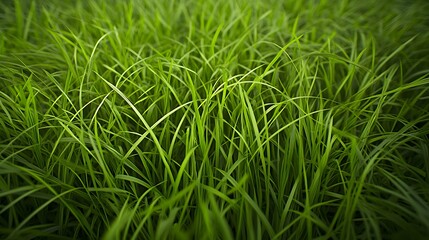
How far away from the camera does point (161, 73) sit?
107 cm

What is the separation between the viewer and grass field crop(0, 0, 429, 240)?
0.80m

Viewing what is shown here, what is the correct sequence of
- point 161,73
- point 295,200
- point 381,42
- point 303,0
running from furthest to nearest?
point 303,0 → point 381,42 → point 161,73 → point 295,200

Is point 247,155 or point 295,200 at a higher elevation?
point 247,155

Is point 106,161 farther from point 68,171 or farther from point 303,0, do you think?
point 303,0

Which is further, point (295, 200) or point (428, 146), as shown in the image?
point (428, 146)

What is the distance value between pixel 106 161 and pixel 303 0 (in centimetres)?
160

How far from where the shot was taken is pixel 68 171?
0.93 m

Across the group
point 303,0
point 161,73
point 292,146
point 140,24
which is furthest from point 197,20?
point 292,146

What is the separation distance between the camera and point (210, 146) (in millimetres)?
1018

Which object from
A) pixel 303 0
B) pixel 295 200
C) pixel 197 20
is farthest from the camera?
pixel 303 0

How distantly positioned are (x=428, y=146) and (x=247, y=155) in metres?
0.53

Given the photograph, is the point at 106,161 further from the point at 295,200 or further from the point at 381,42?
the point at 381,42

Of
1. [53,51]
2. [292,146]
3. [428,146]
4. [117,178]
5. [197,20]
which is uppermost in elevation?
[53,51]

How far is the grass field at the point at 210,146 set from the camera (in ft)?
2.64
